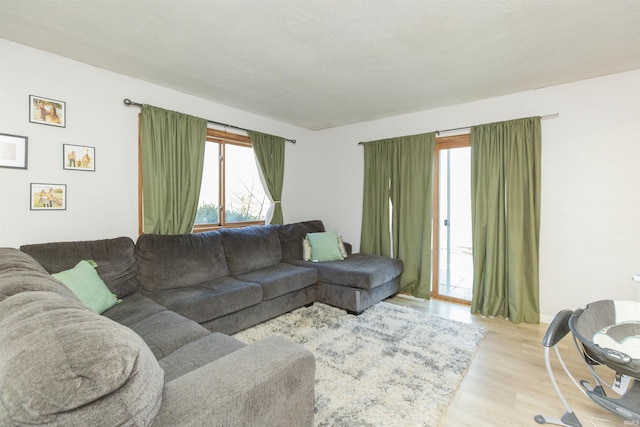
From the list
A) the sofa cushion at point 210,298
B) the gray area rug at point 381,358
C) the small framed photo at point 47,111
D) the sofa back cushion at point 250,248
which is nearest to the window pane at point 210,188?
the sofa back cushion at point 250,248

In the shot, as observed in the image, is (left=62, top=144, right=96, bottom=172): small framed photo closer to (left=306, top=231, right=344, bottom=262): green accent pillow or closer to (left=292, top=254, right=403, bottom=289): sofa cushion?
(left=292, top=254, right=403, bottom=289): sofa cushion

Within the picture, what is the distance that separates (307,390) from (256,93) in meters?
3.07

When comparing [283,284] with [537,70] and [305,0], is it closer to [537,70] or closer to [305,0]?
[305,0]

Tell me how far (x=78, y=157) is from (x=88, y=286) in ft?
4.15

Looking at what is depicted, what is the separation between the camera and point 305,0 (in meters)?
1.80

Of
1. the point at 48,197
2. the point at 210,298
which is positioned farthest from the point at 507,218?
the point at 48,197

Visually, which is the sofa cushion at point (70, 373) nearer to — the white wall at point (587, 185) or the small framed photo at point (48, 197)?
the small framed photo at point (48, 197)

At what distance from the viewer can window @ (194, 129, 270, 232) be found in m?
→ 3.72

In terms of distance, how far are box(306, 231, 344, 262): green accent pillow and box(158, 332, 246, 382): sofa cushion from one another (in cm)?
231

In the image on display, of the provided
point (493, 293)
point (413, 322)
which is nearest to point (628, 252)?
point (493, 293)

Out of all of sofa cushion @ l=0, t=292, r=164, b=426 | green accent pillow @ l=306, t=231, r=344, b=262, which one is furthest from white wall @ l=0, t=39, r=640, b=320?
sofa cushion @ l=0, t=292, r=164, b=426

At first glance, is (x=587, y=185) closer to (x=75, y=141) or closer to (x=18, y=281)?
(x=18, y=281)

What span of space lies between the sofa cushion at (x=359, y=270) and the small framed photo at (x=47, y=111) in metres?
2.80

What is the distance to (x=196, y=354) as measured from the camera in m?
1.59
